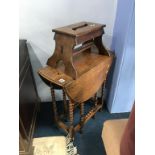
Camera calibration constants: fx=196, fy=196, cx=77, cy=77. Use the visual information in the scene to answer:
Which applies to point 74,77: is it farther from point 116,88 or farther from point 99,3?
point 99,3

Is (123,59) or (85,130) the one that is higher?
(123,59)

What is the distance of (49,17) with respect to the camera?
1843 millimetres

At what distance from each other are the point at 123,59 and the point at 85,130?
31.1 inches

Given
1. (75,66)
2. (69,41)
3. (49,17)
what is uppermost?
(49,17)

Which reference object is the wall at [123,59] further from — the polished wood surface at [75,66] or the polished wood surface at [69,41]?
the polished wood surface at [69,41]

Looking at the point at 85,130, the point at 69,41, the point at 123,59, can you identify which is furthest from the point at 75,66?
the point at 85,130

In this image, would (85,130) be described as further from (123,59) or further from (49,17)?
(49,17)

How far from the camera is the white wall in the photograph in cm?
178

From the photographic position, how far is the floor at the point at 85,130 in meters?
1.77

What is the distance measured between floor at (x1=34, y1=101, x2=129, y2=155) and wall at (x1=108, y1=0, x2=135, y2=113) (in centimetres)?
17

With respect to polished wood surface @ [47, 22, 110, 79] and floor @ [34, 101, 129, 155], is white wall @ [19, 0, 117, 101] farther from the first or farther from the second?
floor @ [34, 101, 129, 155]

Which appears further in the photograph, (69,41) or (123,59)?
(123,59)

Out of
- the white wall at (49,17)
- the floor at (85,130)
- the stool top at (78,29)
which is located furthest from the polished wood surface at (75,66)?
the white wall at (49,17)
